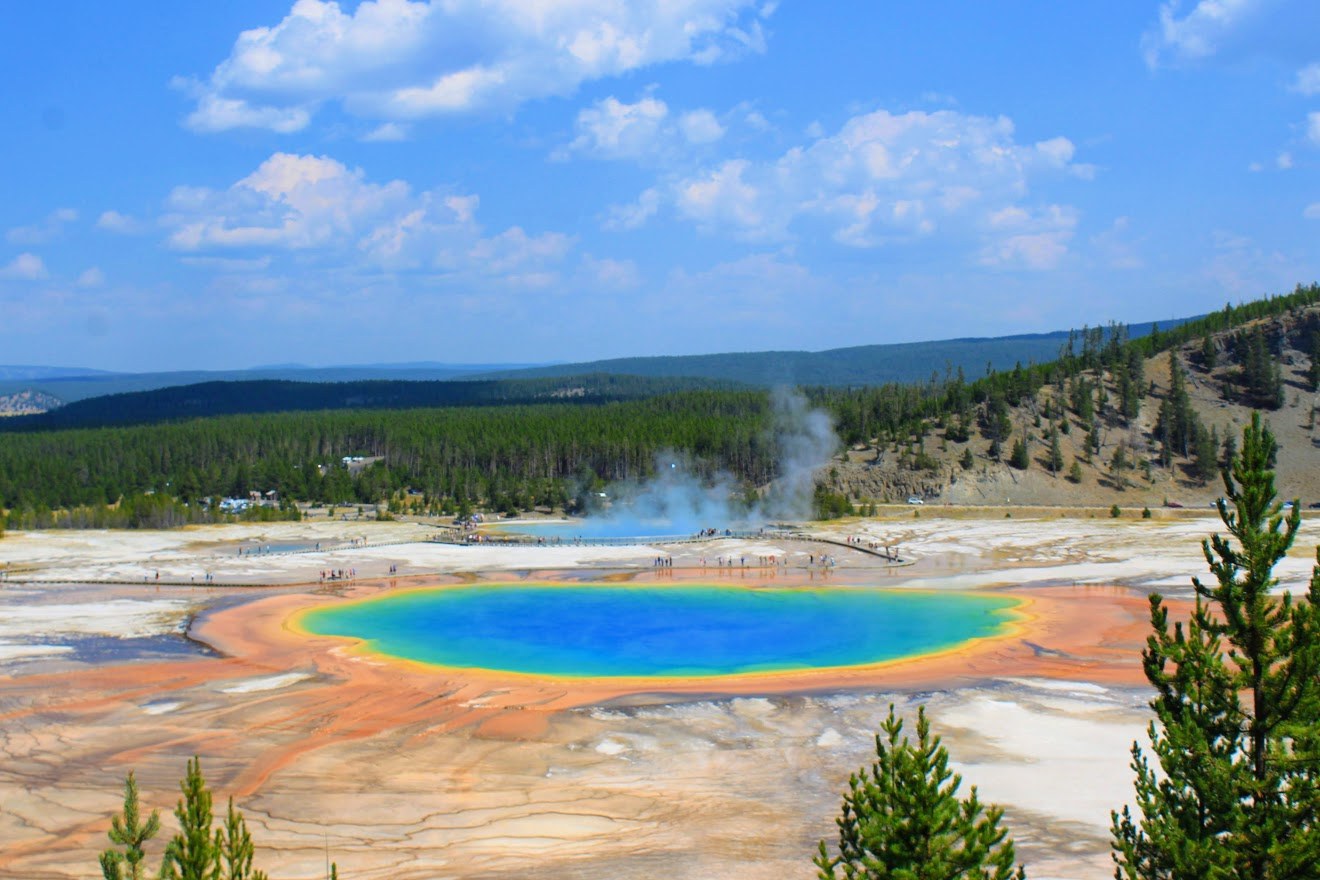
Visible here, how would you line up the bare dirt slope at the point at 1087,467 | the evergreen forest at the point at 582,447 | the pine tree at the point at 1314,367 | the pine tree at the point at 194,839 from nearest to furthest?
the pine tree at the point at 194,839 → the bare dirt slope at the point at 1087,467 → the evergreen forest at the point at 582,447 → the pine tree at the point at 1314,367

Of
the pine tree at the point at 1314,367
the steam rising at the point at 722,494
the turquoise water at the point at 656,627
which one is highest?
the pine tree at the point at 1314,367

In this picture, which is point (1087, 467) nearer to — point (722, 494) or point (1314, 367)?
point (1314, 367)

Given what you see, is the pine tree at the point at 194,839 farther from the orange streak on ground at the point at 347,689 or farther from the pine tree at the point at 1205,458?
the pine tree at the point at 1205,458

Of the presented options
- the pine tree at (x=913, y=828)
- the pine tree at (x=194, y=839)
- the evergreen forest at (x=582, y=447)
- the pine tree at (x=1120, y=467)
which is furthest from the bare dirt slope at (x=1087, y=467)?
the pine tree at (x=194, y=839)

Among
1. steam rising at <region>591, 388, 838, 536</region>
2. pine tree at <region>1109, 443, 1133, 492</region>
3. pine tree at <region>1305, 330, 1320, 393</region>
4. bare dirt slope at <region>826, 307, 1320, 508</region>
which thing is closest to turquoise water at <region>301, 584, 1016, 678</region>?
steam rising at <region>591, 388, 838, 536</region>

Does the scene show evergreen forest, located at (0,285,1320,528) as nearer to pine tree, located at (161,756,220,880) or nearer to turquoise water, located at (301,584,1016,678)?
turquoise water, located at (301,584,1016,678)

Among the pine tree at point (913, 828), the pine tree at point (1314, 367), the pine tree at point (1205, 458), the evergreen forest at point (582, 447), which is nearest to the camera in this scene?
the pine tree at point (913, 828)

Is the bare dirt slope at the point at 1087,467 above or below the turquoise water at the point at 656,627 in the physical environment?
above
